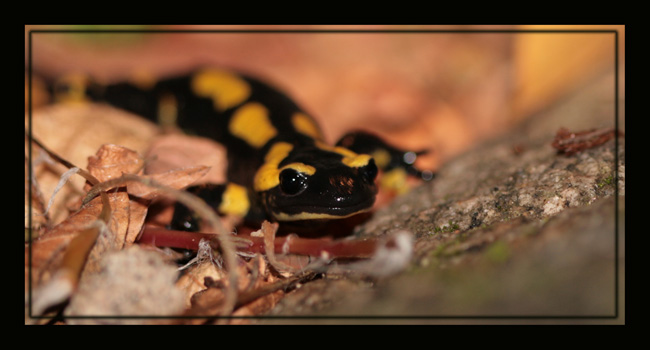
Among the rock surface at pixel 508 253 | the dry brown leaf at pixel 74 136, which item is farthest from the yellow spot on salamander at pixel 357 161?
the dry brown leaf at pixel 74 136

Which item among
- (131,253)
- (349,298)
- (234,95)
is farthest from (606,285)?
A: (234,95)

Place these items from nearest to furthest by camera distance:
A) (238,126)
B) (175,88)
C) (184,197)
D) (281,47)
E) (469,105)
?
(184,197), (238,126), (175,88), (469,105), (281,47)

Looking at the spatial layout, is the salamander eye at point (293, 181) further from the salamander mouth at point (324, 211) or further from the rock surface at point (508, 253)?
the rock surface at point (508, 253)

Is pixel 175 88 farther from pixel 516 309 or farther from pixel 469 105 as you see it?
pixel 516 309

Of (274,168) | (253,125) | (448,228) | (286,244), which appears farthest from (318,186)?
(253,125)

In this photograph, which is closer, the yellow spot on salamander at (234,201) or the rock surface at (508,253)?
the rock surface at (508,253)

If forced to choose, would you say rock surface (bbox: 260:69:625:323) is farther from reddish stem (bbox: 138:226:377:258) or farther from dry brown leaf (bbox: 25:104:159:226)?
dry brown leaf (bbox: 25:104:159:226)
